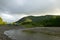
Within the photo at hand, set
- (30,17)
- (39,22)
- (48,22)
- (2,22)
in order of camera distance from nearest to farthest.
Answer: (2,22) < (48,22) < (39,22) < (30,17)

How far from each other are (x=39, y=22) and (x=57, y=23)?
71.0ft

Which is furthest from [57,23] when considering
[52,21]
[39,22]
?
[39,22]

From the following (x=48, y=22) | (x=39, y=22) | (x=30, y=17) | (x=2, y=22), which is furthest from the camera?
(x=30, y=17)

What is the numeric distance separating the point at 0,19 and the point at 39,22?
112 feet

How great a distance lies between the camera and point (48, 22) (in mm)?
140375

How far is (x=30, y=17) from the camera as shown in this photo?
6821 inches

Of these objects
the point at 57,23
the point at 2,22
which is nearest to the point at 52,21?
the point at 57,23

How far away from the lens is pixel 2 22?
420 ft

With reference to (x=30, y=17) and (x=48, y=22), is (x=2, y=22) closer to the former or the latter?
(x=48, y=22)

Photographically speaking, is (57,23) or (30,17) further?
(30,17)

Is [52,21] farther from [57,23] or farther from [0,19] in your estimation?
[0,19]

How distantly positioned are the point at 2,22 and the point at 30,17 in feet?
160

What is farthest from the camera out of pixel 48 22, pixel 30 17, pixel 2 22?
pixel 30 17

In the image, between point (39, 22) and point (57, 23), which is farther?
point (39, 22)
